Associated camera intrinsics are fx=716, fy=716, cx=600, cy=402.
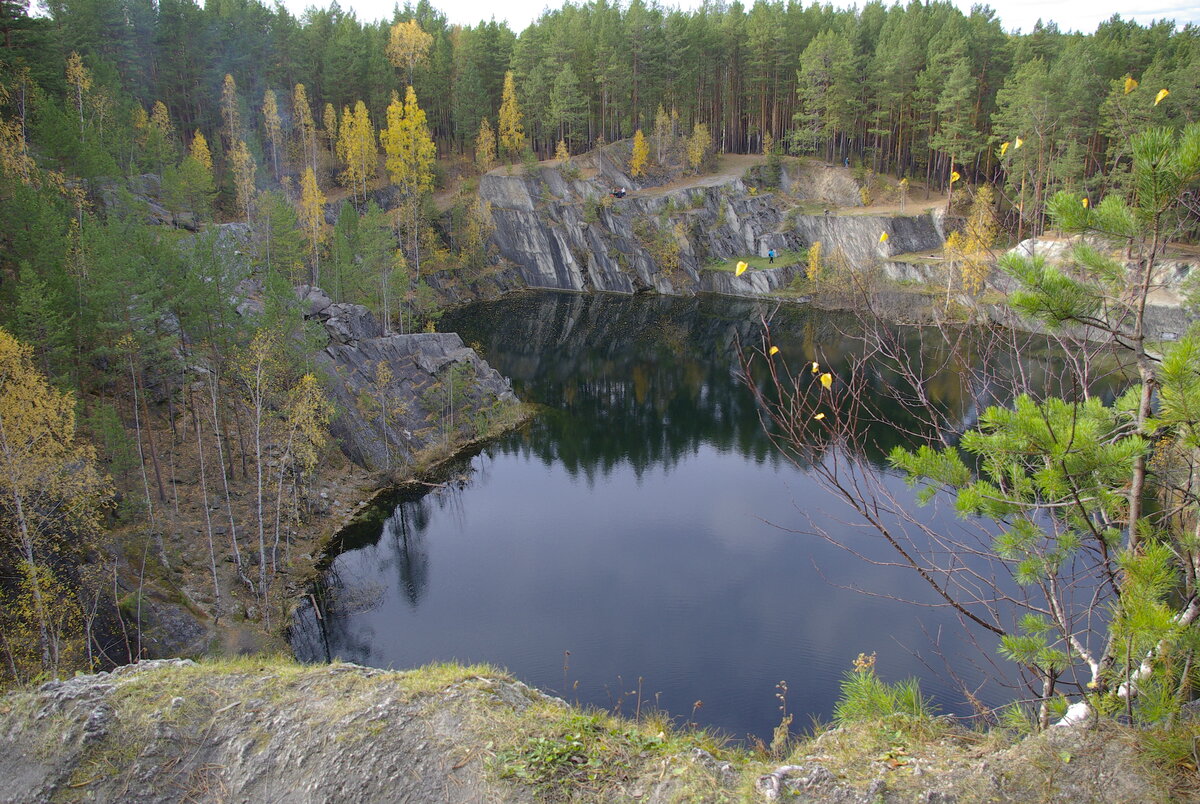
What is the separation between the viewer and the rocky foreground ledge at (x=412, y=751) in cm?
648

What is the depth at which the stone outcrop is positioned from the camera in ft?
102

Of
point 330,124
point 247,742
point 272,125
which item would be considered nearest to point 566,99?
point 330,124

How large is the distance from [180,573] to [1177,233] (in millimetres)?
23683

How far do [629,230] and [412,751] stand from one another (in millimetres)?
64650

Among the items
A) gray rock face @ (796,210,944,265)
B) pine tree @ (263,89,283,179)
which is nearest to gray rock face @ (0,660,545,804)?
gray rock face @ (796,210,944,265)

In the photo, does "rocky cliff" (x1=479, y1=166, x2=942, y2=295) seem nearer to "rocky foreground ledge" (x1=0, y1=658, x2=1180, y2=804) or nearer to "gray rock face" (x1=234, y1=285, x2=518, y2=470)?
"gray rock face" (x1=234, y1=285, x2=518, y2=470)

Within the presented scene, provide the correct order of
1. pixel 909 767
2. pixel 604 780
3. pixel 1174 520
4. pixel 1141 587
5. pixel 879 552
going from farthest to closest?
1. pixel 879 552
2. pixel 604 780
3. pixel 909 767
4. pixel 1174 520
5. pixel 1141 587

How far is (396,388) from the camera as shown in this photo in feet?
114

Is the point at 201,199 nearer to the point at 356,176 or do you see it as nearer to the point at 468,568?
the point at 356,176

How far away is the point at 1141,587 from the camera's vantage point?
15.2ft

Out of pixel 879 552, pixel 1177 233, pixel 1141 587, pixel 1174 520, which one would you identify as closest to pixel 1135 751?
pixel 1141 587

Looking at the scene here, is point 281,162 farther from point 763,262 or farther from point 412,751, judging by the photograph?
point 412,751

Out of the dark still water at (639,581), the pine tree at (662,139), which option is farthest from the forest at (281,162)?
the dark still water at (639,581)

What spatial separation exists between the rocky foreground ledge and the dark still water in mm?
7115
